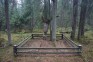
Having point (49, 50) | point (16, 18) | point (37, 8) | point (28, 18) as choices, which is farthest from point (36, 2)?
point (49, 50)

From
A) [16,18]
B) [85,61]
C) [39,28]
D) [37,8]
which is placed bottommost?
[85,61]

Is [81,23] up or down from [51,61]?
up

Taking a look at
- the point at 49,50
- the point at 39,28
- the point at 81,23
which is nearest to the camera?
the point at 49,50

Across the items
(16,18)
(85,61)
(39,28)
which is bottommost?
(85,61)

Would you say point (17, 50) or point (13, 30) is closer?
point (17, 50)

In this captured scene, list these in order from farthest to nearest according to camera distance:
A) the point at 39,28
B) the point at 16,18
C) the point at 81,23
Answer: the point at 39,28, the point at 16,18, the point at 81,23

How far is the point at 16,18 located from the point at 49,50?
41.7 ft

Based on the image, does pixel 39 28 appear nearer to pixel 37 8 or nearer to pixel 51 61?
pixel 37 8

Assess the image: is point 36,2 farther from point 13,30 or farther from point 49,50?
point 49,50

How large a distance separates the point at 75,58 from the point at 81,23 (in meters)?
6.07

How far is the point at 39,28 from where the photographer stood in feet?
70.8

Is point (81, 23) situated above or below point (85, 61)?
above

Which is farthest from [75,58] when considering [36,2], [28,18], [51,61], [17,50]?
[36,2]

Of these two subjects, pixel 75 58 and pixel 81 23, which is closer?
pixel 75 58
